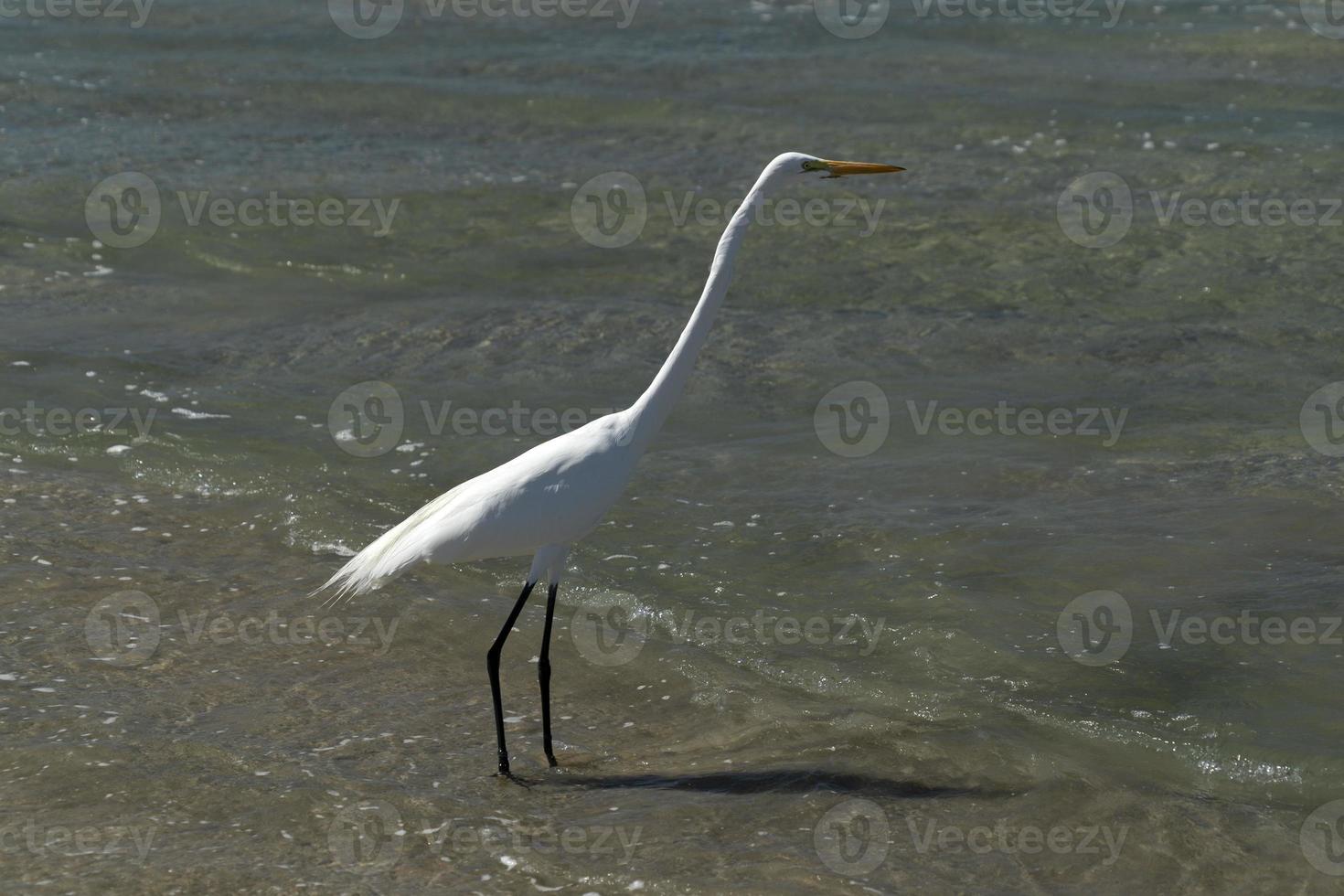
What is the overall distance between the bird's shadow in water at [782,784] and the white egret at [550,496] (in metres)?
0.27

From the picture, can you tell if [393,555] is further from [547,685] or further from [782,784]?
[782,784]

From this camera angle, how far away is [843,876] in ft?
14.7

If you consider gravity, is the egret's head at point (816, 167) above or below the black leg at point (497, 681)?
above

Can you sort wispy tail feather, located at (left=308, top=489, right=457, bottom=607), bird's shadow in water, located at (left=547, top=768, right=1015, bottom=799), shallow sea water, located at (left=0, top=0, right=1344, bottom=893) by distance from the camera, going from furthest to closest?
wispy tail feather, located at (left=308, top=489, right=457, bottom=607), bird's shadow in water, located at (left=547, top=768, right=1015, bottom=799), shallow sea water, located at (left=0, top=0, right=1344, bottom=893)

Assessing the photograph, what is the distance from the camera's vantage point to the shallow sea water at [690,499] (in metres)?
4.81

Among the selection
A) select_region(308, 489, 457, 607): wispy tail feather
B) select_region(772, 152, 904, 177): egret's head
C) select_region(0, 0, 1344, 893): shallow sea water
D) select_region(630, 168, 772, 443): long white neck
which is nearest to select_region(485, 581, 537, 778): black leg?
select_region(0, 0, 1344, 893): shallow sea water

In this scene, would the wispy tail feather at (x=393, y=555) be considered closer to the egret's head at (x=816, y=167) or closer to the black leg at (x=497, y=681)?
the black leg at (x=497, y=681)

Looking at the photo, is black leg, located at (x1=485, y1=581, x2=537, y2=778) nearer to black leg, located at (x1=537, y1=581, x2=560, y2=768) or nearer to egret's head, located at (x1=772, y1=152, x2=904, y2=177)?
black leg, located at (x1=537, y1=581, x2=560, y2=768)

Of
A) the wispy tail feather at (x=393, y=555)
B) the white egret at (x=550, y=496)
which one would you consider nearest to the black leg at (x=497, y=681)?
the white egret at (x=550, y=496)

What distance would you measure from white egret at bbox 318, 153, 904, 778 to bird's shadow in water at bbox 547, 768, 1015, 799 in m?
0.27

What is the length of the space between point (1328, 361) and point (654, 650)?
5.51 m

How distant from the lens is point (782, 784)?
5.07 metres

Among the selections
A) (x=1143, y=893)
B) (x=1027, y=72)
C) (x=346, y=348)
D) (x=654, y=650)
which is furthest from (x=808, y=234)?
(x=1143, y=893)

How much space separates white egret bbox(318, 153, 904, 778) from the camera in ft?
16.6
